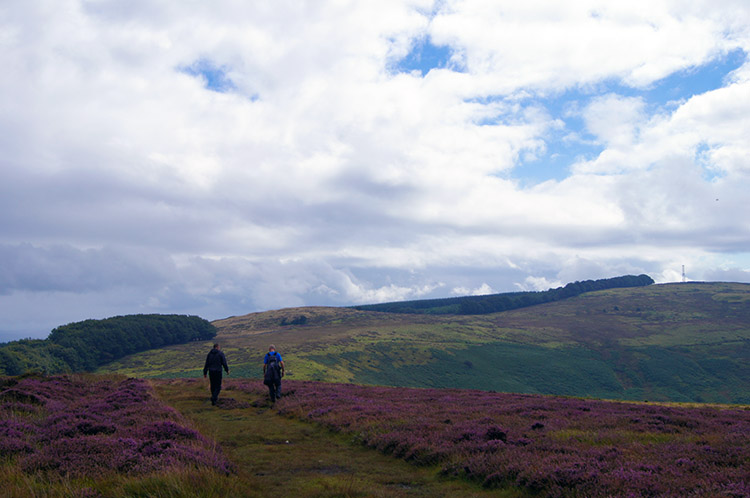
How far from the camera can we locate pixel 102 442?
11797 mm

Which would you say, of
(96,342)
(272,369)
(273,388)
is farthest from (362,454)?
(96,342)

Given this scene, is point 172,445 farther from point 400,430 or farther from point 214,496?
point 400,430

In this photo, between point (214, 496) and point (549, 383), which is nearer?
point (214, 496)

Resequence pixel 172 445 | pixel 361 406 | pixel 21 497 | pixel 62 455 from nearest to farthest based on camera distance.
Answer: pixel 21 497 < pixel 62 455 < pixel 172 445 < pixel 361 406

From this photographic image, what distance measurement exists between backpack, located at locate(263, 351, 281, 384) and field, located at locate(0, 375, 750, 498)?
5.12m

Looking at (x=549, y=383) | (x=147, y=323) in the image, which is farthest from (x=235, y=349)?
(x=549, y=383)

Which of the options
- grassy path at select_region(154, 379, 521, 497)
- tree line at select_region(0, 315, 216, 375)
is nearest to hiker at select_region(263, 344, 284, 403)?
grassy path at select_region(154, 379, 521, 497)

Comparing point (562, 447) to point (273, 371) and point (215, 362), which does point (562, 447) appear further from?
point (215, 362)

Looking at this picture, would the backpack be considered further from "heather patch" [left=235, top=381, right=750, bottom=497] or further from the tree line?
the tree line

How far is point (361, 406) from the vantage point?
78.4ft

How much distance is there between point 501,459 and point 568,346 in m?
183

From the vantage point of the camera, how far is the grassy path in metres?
10.5

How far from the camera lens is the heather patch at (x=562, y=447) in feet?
32.3

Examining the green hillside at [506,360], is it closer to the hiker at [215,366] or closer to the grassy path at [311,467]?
the hiker at [215,366]
